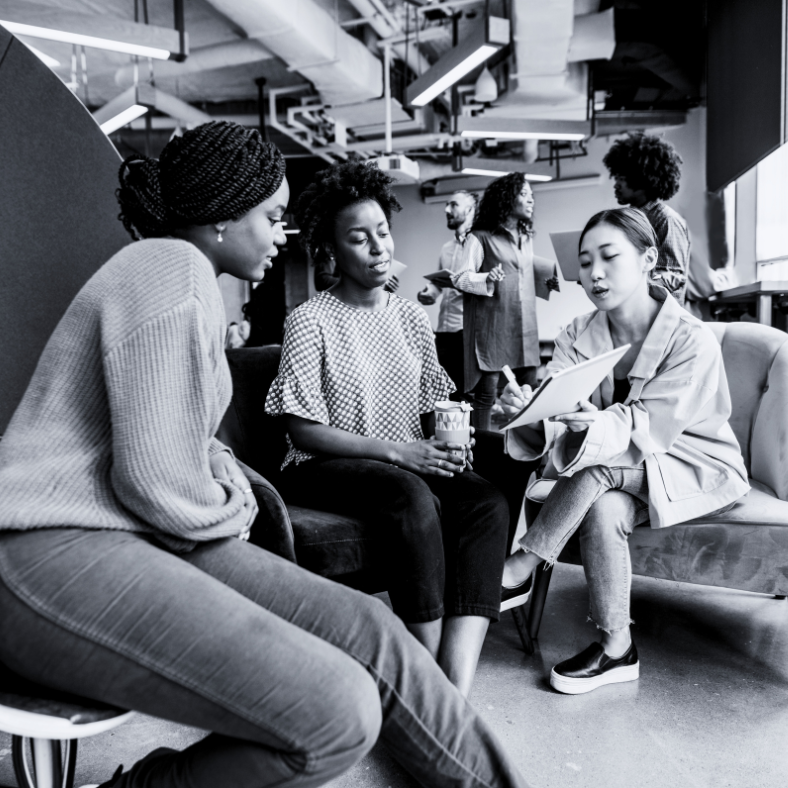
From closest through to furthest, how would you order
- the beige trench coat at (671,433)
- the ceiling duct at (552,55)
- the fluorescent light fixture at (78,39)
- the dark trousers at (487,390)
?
the beige trench coat at (671,433), the fluorescent light fixture at (78,39), the dark trousers at (487,390), the ceiling duct at (552,55)

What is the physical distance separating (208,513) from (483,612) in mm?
864

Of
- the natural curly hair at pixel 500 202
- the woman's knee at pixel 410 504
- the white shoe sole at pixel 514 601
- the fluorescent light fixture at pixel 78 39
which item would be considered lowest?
the white shoe sole at pixel 514 601

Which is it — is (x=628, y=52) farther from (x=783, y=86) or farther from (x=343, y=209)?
(x=343, y=209)

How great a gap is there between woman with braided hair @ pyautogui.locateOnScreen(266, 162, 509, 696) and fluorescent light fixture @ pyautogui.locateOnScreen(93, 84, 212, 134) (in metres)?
3.90

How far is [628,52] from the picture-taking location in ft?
23.5

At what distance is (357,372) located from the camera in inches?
81.1

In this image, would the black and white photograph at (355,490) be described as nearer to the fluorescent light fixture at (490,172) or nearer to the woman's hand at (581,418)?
the woman's hand at (581,418)

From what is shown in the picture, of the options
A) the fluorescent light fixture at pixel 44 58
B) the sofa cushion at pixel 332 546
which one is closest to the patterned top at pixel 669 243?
the sofa cushion at pixel 332 546

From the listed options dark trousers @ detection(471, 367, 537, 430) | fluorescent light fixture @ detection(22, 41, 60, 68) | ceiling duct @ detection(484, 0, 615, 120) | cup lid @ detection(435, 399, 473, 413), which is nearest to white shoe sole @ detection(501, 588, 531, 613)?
cup lid @ detection(435, 399, 473, 413)

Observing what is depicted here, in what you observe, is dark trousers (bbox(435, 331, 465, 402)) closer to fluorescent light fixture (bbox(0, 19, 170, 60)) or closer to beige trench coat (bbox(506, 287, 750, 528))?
fluorescent light fixture (bbox(0, 19, 170, 60))

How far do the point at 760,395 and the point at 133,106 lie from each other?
5335 mm

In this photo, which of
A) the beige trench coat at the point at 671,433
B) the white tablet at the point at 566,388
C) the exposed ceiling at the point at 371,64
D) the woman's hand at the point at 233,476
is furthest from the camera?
the exposed ceiling at the point at 371,64

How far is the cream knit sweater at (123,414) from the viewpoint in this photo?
1.03 m

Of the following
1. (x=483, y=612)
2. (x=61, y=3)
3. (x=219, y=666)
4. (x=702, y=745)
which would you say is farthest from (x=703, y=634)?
(x=61, y=3)
